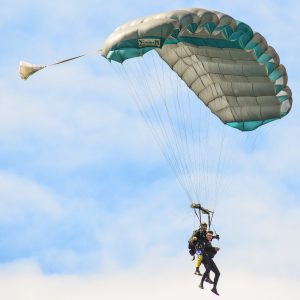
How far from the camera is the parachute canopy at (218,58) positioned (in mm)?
62281

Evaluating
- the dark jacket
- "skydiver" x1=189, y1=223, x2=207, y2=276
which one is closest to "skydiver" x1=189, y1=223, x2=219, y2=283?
"skydiver" x1=189, y1=223, x2=207, y2=276

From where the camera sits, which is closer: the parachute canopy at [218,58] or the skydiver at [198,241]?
the parachute canopy at [218,58]

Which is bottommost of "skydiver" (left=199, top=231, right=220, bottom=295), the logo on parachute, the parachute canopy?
"skydiver" (left=199, top=231, right=220, bottom=295)

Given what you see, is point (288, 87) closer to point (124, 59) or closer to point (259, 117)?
point (259, 117)

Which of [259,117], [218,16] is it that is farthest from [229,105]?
[218,16]

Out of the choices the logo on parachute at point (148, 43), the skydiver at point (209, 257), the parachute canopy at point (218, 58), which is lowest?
the skydiver at point (209, 257)

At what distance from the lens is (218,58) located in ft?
216

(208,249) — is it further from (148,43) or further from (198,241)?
(148,43)

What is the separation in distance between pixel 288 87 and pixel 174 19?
6119mm

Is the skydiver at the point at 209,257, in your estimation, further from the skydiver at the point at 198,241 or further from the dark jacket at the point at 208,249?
the skydiver at the point at 198,241

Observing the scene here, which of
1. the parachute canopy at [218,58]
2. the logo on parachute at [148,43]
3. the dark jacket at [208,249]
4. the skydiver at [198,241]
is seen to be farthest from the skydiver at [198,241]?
the logo on parachute at [148,43]

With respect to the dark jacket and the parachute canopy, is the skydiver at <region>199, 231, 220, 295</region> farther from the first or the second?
the parachute canopy

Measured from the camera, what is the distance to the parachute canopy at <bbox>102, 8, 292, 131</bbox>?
6228cm

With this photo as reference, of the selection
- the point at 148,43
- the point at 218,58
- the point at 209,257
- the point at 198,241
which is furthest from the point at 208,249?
the point at 148,43
